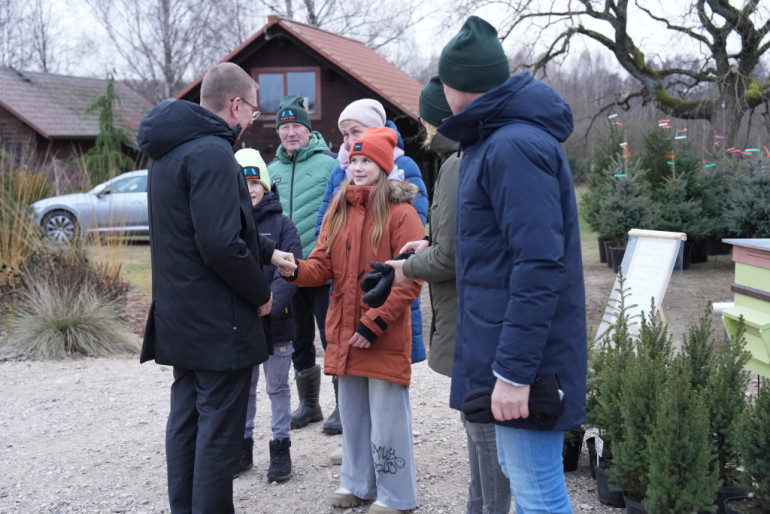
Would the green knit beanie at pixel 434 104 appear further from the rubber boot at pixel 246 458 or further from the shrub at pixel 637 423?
the rubber boot at pixel 246 458

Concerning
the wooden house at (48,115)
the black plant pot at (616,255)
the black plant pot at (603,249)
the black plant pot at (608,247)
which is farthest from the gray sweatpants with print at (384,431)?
the wooden house at (48,115)

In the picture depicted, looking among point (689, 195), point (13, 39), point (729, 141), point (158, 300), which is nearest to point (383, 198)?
point (158, 300)

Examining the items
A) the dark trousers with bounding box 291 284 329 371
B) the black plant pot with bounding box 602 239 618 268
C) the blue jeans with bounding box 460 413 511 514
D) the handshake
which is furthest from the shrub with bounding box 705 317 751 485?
the black plant pot with bounding box 602 239 618 268

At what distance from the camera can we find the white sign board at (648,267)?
5.25 meters

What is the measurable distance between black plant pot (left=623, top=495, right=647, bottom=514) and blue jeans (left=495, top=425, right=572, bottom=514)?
1.04 m

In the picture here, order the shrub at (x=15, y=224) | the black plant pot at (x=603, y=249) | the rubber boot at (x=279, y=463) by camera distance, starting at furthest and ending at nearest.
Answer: the black plant pot at (x=603, y=249)
the shrub at (x=15, y=224)
the rubber boot at (x=279, y=463)

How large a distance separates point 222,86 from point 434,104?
899 millimetres

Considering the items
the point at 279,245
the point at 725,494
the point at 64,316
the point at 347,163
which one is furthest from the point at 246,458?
the point at 64,316

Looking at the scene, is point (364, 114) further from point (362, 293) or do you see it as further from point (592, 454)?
point (592, 454)

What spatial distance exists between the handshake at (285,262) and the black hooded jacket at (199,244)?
35cm

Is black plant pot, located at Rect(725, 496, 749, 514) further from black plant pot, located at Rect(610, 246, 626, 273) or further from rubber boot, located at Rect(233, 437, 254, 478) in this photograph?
black plant pot, located at Rect(610, 246, 626, 273)

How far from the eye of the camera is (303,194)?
4594mm

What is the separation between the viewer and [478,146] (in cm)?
226

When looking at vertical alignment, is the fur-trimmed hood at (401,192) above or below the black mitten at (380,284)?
above
